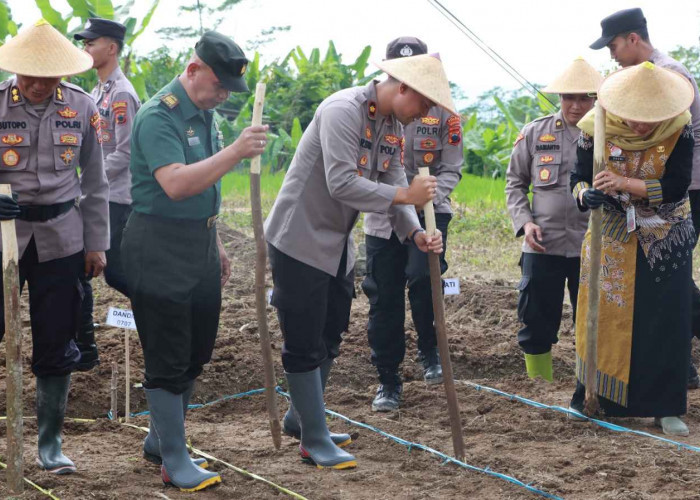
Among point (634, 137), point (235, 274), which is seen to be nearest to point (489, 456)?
point (634, 137)

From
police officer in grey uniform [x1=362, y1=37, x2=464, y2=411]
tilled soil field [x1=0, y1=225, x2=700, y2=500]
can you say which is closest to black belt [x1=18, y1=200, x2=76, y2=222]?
tilled soil field [x1=0, y1=225, x2=700, y2=500]

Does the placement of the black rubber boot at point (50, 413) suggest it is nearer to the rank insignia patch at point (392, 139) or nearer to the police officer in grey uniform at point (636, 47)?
the rank insignia patch at point (392, 139)

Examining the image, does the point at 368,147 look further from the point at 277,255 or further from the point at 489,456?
the point at 489,456

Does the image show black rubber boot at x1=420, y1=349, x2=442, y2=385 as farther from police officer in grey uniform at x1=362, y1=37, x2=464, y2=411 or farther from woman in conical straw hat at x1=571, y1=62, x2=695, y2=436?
woman in conical straw hat at x1=571, y1=62, x2=695, y2=436

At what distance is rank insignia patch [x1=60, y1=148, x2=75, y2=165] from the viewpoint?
13.0 ft

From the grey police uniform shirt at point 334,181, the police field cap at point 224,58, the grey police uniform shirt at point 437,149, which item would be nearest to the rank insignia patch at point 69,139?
the police field cap at point 224,58

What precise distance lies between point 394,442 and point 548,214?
1592mm

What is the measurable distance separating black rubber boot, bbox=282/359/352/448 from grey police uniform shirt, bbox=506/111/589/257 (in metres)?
1.49

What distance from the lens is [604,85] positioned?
4.39m

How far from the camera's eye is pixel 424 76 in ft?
12.5

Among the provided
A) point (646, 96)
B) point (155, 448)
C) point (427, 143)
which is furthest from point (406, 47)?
point (155, 448)

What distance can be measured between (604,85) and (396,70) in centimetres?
115

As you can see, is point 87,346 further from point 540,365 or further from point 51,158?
point 540,365

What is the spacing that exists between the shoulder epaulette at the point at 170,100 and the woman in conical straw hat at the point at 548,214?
222 cm
